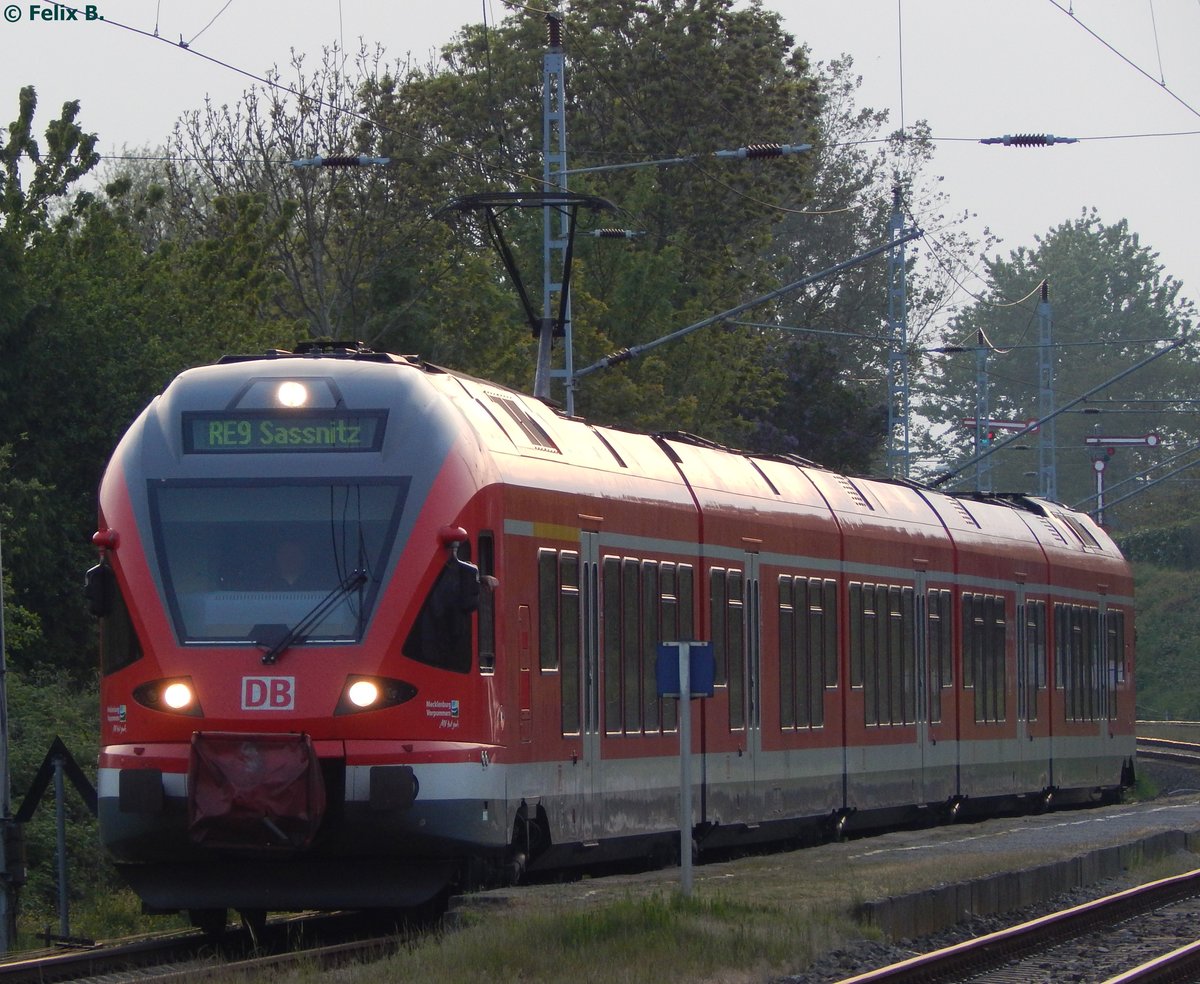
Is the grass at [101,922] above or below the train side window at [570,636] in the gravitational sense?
below

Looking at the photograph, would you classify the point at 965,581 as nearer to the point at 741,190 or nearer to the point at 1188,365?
the point at 741,190

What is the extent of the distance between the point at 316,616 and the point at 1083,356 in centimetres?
11469

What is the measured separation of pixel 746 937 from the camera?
13.4 meters

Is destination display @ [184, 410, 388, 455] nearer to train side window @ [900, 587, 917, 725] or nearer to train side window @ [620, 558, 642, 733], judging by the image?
train side window @ [620, 558, 642, 733]

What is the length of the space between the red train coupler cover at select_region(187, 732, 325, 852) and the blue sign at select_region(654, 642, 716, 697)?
7.84 ft

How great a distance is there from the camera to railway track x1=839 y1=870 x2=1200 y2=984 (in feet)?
44.6

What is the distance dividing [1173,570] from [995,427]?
8.73 meters

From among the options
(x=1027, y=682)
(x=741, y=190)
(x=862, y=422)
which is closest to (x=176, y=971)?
(x=1027, y=682)

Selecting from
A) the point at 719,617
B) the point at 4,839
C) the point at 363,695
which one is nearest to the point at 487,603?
the point at 363,695

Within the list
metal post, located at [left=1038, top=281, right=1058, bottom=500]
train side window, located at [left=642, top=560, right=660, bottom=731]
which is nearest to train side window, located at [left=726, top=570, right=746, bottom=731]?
train side window, located at [left=642, top=560, right=660, bottom=731]

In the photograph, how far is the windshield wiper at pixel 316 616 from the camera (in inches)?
552

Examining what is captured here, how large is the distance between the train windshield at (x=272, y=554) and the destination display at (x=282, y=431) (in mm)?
281

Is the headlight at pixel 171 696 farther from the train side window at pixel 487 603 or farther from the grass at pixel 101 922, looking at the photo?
the grass at pixel 101 922

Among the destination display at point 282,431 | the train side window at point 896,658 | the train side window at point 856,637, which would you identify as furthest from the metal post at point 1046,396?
the destination display at point 282,431
